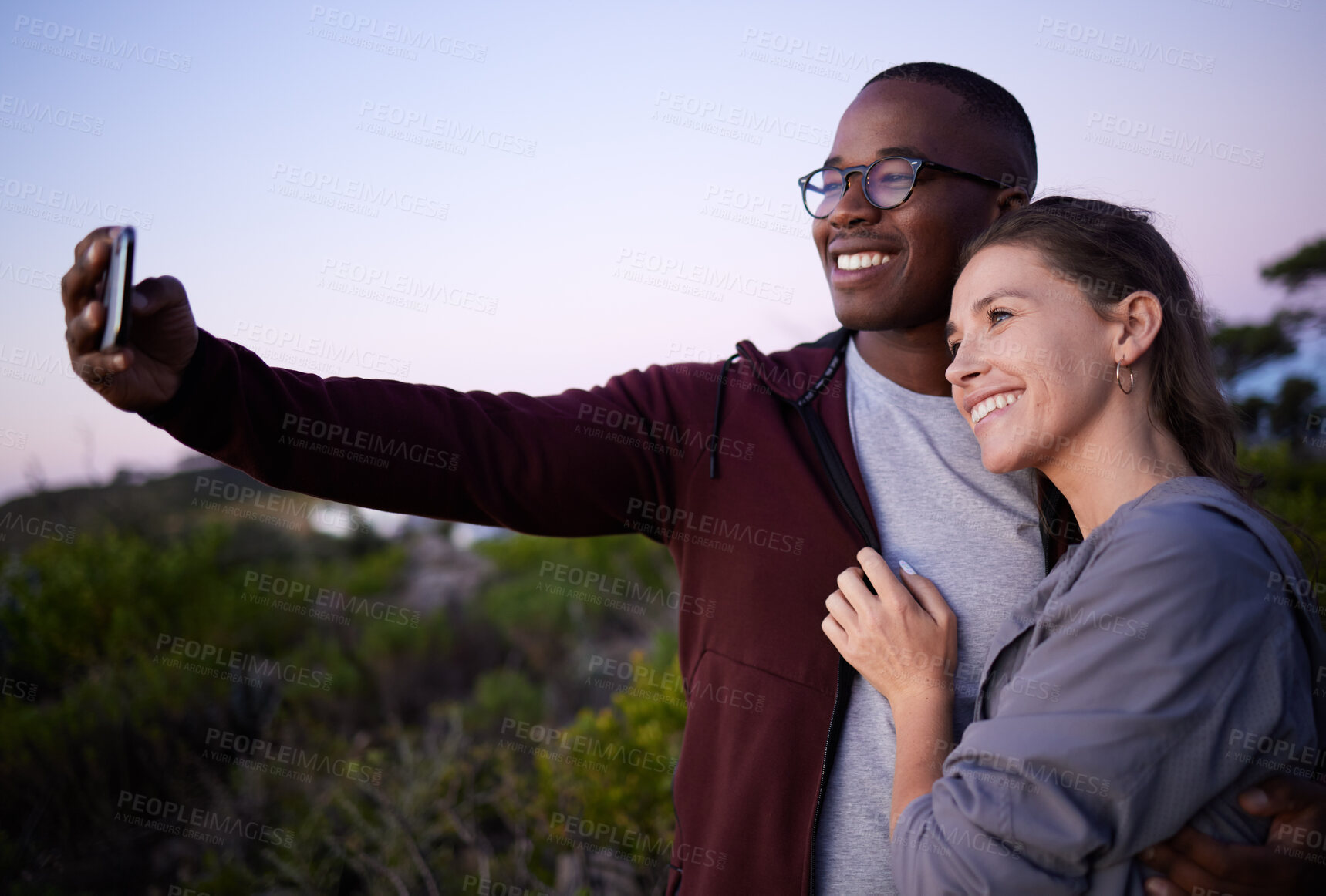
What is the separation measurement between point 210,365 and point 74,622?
415 cm

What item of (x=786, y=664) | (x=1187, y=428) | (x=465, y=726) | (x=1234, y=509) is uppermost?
(x=1187, y=428)

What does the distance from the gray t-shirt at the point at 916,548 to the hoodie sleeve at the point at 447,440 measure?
0.48 meters

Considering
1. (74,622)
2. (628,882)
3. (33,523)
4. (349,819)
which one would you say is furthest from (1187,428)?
(33,523)

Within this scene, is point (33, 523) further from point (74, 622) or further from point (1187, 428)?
point (1187, 428)

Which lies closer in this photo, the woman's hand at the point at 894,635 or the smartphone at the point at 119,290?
the smartphone at the point at 119,290

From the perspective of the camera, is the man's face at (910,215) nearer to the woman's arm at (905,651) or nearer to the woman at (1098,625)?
the woman at (1098,625)

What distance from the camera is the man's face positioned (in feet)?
7.28

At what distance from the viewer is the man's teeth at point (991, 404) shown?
1809 mm

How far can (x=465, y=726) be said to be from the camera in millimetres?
5043
